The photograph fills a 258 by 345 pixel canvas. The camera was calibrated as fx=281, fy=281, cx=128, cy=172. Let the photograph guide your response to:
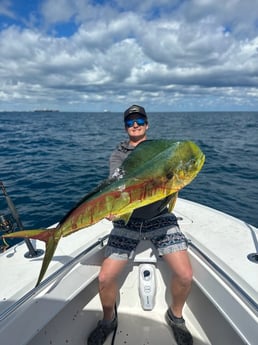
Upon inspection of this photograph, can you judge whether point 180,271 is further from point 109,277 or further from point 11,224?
point 11,224

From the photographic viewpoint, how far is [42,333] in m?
3.05

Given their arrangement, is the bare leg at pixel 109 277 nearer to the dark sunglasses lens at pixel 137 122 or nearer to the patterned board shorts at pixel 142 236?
the patterned board shorts at pixel 142 236

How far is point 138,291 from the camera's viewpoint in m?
3.68

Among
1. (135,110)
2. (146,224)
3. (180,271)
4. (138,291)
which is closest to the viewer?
(180,271)

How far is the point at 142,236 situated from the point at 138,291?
3.58 ft

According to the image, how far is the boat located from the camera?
2438mm

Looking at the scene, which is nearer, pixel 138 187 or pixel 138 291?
pixel 138 187

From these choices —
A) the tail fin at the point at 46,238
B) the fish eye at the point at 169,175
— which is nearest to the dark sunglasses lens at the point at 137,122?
the fish eye at the point at 169,175

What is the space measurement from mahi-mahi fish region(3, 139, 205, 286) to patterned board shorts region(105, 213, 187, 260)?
4.04ft

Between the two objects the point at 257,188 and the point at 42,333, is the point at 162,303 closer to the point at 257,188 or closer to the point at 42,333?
the point at 42,333

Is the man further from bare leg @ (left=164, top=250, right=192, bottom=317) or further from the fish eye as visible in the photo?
the fish eye

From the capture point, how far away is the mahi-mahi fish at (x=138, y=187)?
68.0 inches

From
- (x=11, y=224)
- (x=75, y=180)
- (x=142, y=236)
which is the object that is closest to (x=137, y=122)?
(x=142, y=236)

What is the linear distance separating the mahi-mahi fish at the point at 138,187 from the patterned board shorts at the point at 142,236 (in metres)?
1.23
